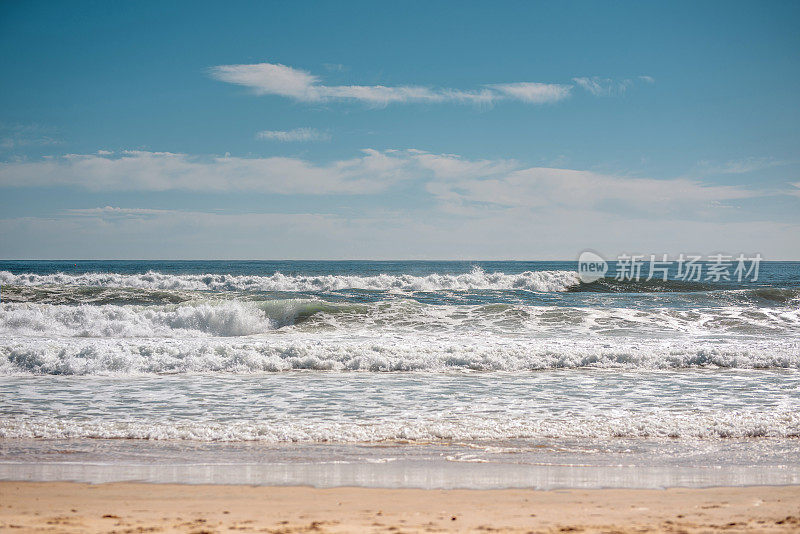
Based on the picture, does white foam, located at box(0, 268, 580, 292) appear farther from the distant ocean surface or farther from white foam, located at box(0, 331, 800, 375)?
white foam, located at box(0, 331, 800, 375)

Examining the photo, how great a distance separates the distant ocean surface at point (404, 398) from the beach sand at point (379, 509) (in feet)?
1.16

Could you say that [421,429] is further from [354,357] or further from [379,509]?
[354,357]

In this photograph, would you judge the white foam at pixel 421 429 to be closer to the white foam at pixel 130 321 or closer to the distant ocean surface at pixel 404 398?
the distant ocean surface at pixel 404 398

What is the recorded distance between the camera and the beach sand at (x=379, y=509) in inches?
153

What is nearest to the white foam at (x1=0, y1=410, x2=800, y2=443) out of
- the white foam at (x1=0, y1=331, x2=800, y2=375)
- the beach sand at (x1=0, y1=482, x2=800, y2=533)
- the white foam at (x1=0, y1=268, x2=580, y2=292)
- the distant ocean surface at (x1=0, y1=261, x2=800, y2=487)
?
the distant ocean surface at (x1=0, y1=261, x2=800, y2=487)

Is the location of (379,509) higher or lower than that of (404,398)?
higher

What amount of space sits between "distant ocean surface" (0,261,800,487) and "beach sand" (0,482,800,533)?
13.9 inches

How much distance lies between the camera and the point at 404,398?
8.81 meters

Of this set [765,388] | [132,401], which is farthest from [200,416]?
[765,388]

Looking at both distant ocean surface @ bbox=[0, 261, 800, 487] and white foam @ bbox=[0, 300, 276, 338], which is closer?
→ distant ocean surface @ bbox=[0, 261, 800, 487]

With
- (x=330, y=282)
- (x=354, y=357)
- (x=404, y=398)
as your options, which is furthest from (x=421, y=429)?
(x=330, y=282)

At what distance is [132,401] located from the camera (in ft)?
27.8

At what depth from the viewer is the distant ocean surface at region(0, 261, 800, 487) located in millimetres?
5633

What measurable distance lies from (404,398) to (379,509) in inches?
176
